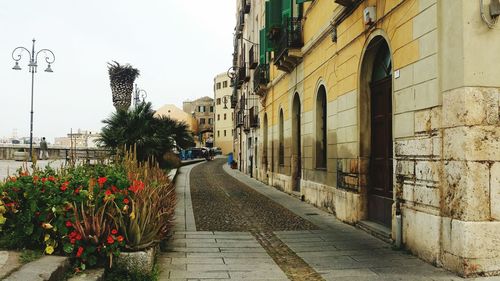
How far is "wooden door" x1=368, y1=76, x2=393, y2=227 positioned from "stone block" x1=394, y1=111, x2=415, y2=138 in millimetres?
851

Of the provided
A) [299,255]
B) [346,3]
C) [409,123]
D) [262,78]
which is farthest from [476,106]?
[262,78]

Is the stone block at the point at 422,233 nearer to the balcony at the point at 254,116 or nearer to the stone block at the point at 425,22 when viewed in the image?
the stone block at the point at 425,22

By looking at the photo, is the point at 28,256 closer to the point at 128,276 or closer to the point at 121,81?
the point at 128,276

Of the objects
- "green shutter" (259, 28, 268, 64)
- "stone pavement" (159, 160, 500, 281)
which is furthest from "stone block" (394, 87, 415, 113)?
"green shutter" (259, 28, 268, 64)

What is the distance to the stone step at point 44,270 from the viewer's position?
145 inches

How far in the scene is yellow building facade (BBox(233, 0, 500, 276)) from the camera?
5.45 m

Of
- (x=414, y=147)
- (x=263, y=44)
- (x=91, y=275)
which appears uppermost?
(x=263, y=44)

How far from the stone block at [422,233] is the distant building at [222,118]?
81067mm

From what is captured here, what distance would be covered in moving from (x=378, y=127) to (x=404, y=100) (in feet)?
5.54

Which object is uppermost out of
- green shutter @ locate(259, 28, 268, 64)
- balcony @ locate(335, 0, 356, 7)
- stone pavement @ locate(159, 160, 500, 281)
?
green shutter @ locate(259, 28, 268, 64)

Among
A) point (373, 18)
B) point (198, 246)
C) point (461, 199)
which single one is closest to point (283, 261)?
point (198, 246)

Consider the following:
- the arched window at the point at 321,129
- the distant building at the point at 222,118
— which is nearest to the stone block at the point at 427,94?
the arched window at the point at 321,129

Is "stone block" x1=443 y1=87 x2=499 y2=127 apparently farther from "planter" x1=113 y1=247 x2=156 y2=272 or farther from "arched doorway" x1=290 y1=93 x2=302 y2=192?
"arched doorway" x1=290 y1=93 x2=302 y2=192

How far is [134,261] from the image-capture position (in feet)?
16.4
